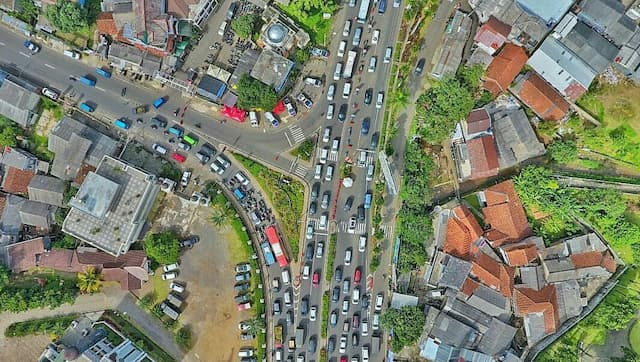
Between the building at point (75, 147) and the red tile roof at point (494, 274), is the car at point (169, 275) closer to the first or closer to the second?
the building at point (75, 147)

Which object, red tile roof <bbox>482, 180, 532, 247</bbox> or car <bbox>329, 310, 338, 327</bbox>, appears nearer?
red tile roof <bbox>482, 180, 532, 247</bbox>

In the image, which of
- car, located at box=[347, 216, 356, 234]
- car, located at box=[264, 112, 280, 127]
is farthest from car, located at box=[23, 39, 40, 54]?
car, located at box=[347, 216, 356, 234]

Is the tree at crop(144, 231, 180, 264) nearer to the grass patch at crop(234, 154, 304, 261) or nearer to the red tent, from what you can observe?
the grass patch at crop(234, 154, 304, 261)

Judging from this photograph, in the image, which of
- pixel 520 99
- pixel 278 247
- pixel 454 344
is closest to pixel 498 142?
pixel 520 99

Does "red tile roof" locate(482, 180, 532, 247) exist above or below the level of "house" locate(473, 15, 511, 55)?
below

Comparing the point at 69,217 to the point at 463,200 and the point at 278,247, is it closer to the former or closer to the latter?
Answer: the point at 278,247

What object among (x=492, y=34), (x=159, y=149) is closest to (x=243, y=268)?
(x=159, y=149)

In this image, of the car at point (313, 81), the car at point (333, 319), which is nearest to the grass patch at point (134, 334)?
the car at point (333, 319)
